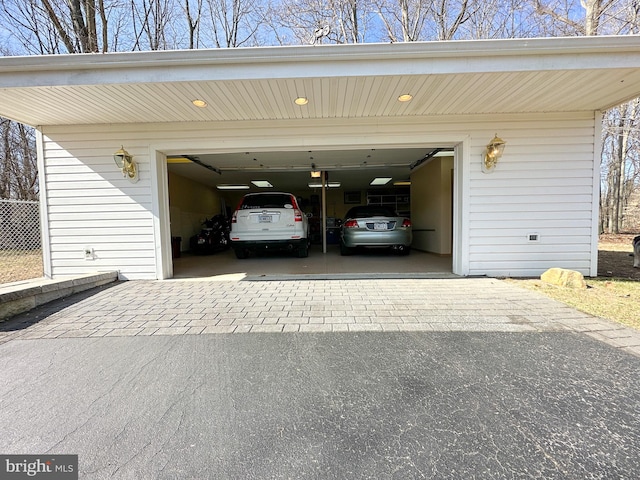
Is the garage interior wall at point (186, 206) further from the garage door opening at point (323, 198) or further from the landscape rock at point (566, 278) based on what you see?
the landscape rock at point (566, 278)

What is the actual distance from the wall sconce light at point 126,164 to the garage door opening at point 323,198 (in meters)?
0.84

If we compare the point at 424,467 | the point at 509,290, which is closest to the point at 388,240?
the point at 509,290

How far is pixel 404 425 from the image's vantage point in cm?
155

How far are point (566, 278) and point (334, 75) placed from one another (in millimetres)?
Answer: 4403

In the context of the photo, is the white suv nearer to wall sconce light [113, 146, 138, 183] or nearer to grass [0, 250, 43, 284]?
wall sconce light [113, 146, 138, 183]

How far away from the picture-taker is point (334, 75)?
3545 millimetres

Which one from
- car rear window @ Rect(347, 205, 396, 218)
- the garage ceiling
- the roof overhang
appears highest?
the roof overhang

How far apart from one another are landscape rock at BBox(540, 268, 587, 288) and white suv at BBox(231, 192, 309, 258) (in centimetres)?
491

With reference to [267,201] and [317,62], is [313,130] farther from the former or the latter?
[267,201]

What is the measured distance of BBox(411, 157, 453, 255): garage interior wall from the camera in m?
7.88

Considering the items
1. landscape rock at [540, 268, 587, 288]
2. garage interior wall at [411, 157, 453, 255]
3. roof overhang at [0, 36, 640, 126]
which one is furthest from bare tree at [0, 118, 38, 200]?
landscape rock at [540, 268, 587, 288]

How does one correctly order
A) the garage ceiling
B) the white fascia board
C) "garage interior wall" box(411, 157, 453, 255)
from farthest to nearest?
"garage interior wall" box(411, 157, 453, 255) → the garage ceiling → the white fascia board

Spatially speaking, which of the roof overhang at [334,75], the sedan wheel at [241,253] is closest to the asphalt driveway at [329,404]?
the roof overhang at [334,75]

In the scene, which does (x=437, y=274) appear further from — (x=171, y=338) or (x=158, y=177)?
(x=158, y=177)
